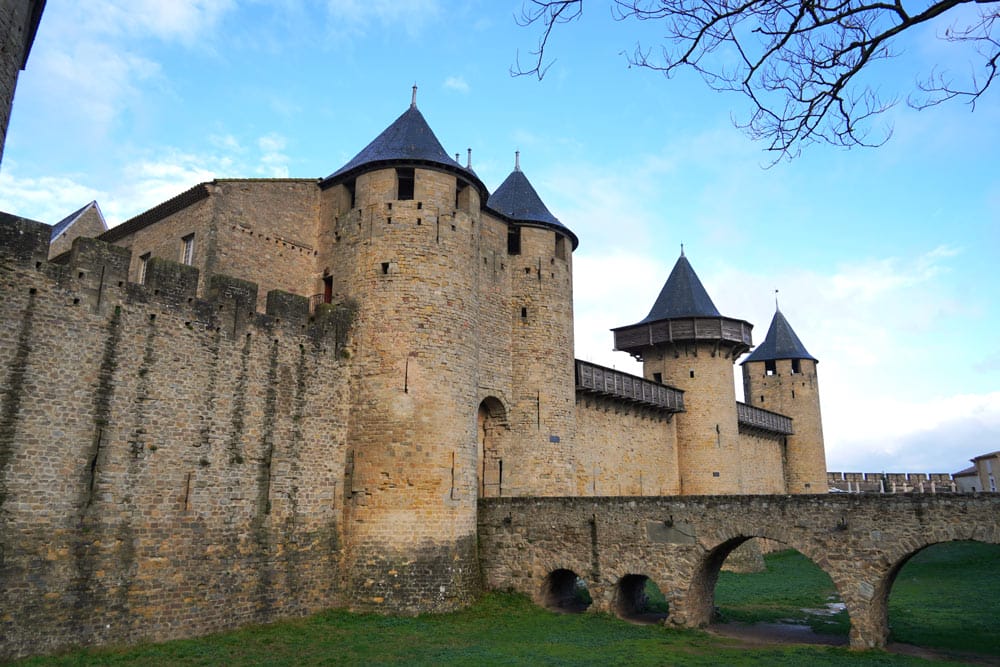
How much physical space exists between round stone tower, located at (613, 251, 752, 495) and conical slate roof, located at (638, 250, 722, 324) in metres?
0.04

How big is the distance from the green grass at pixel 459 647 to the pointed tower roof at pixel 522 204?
11.5 meters

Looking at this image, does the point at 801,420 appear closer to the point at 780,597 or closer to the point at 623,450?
the point at 623,450

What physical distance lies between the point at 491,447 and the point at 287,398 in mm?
6663

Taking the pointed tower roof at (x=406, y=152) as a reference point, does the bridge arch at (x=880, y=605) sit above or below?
below

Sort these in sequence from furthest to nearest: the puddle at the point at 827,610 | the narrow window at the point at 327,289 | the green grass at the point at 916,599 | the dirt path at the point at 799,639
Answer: the narrow window at the point at 327,289 < the puddle at the point at 827,610 < the green grass at the point at 916,599 < the dirt path at the point at 799,639

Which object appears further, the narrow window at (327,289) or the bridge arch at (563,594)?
the narrow window at (327,289)

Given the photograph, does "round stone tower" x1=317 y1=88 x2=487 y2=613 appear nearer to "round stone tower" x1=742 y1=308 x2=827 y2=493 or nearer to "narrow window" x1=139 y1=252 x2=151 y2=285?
"narrow window" x1=139 y1=252 x2=151 y2=285

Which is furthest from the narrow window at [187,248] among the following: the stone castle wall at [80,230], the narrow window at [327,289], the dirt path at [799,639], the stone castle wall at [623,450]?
the dirt path at [799,639]

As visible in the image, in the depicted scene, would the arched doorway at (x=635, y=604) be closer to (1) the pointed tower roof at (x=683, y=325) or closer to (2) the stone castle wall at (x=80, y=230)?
(1) the pointed tower roof at (x=683, y=325)

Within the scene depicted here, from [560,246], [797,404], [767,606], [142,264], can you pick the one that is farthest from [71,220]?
[797,404]

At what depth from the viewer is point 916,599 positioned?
20.0 metres

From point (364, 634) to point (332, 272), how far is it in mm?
8633

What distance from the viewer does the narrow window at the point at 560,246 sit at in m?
22.6

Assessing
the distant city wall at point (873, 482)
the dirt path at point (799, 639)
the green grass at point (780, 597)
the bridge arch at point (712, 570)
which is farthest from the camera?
the distant city wall at point (873, 482)
